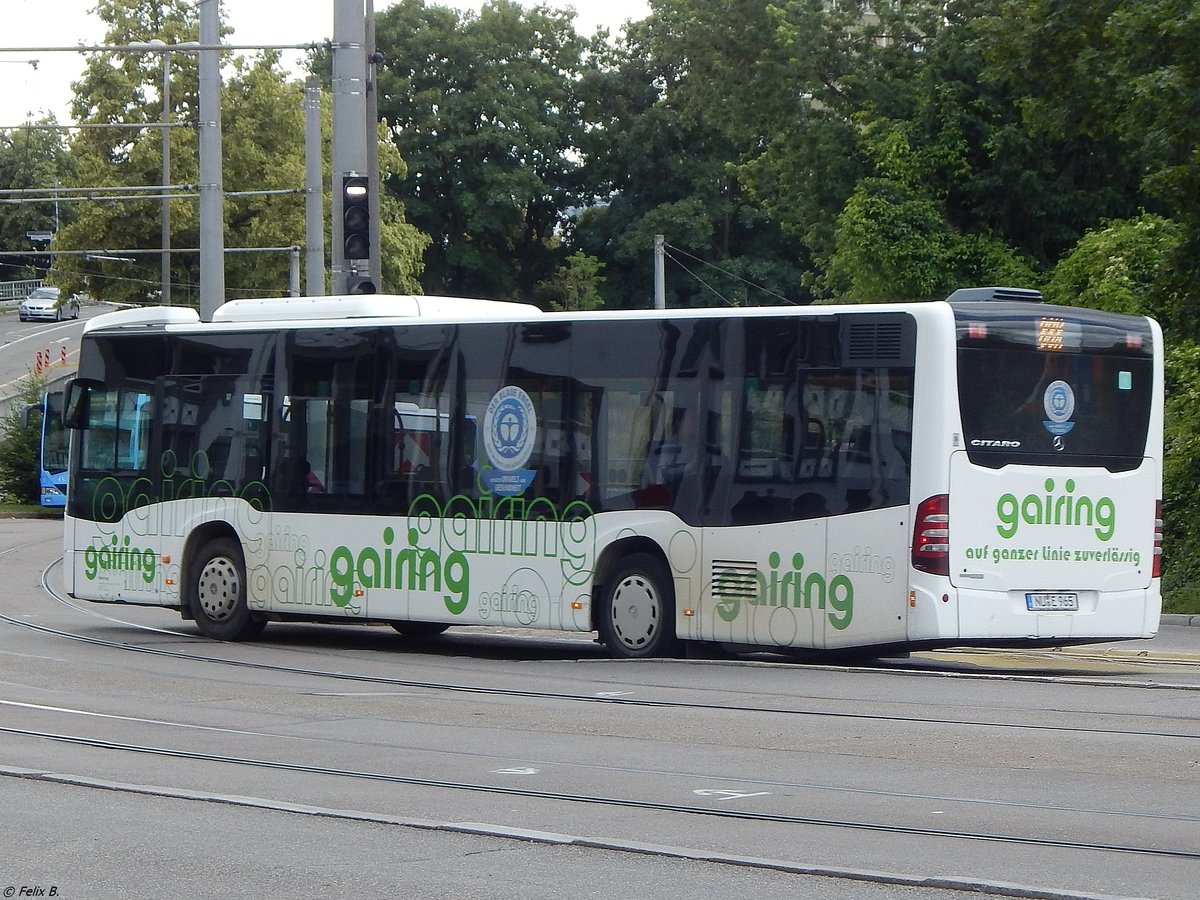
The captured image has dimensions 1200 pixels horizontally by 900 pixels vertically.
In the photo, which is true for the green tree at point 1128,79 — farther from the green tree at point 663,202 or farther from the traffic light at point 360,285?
the green tree at point 663,202

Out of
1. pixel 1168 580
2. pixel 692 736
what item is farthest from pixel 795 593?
pixel 1168 580

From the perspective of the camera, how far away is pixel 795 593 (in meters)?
14.3

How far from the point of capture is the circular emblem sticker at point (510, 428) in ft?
52.2

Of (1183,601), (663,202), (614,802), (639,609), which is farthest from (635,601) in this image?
(663,202)

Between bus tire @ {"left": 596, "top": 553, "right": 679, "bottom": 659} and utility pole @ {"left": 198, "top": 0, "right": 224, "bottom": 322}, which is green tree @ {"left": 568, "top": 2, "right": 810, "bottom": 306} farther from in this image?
bus tire @ {"left": 596, "top": 553, "right": 679, "bottom": 659}

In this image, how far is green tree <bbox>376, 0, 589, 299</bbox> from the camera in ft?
239

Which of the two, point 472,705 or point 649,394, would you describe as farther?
point 649,394

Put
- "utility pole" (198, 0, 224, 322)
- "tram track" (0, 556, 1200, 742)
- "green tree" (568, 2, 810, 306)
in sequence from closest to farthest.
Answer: "tram track" (0, 556, 1200, 742) < "utility pole" (198, 0, 224, 322) < "green tree" (568, 2, 810, 306)

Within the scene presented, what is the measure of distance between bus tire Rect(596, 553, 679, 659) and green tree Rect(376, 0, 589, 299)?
57.7 meters

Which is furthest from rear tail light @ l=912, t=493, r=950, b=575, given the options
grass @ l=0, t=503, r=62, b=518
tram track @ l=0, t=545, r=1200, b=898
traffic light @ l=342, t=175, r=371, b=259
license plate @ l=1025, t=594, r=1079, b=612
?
grass @ l=0, t=503, r=62, b=518

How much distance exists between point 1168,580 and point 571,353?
37.5 feet

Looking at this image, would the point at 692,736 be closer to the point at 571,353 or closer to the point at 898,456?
the point at 898,456

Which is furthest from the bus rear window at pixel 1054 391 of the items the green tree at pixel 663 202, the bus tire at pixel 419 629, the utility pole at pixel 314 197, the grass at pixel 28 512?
the green tree at pixel 663 202

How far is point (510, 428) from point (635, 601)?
1934mm
